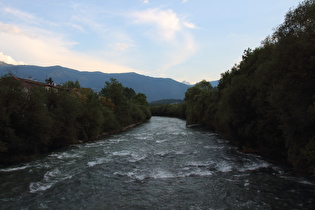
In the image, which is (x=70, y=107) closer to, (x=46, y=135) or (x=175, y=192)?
(x=46, y=135)

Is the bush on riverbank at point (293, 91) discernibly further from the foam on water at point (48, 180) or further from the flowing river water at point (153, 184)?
the foam on water at point (48, 180)

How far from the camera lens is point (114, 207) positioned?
39.6 feet

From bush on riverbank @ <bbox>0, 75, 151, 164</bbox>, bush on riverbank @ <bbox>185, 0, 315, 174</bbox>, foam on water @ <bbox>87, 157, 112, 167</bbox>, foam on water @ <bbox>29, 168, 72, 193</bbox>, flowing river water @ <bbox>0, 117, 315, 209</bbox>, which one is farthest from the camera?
bush on riverbank @ <bbox>0, 75, 151, 164</bbox>

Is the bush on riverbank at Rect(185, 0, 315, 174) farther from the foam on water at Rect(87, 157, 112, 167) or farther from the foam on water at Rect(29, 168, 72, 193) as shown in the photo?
the foam on water at Rect(29, 168, 72, 193)

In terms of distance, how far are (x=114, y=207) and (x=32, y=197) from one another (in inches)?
207

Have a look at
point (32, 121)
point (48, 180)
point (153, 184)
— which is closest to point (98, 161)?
point (48, 180)

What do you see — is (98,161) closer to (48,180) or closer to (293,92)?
(48,180)

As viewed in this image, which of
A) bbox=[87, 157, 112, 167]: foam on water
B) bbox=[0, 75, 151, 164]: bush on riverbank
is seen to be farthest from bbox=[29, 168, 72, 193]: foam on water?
bbox=[0, 75, 151, 164]: bush on riverbank

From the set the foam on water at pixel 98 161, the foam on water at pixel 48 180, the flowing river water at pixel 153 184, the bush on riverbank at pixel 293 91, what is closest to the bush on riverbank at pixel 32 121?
the flowing river water at pixel 153 184

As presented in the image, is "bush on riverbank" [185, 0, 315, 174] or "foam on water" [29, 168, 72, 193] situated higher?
"bush on riverbank" [185, 0, 315, 174]

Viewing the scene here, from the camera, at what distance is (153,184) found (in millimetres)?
15727

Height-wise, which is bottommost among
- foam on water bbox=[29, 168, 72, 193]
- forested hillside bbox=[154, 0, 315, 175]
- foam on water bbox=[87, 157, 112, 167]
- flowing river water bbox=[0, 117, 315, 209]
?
foam on water bbox=[29, 168, 72, 193]

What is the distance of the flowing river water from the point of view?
496 inches

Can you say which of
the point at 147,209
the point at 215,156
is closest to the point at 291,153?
the point at 215,156
